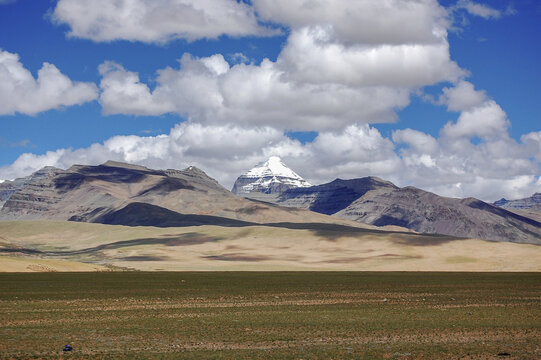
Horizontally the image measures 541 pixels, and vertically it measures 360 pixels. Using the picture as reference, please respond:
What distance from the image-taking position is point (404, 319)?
49.5m

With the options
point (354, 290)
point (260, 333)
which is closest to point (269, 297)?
point (354, 290)

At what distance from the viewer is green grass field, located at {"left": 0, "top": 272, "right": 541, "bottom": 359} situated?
36.3m

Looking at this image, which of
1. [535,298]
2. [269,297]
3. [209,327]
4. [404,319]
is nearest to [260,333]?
[209,327]

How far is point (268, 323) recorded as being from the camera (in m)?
47.2

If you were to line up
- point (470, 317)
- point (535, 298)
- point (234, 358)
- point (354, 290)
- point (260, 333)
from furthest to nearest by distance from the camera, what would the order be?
point (354, 290) → point (535, 298) → point (470, 317) → point (260, 333) → point (234, 358)

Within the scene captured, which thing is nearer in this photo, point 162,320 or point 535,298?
point 162,320

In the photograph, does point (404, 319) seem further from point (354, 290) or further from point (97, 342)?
point (354, 290)

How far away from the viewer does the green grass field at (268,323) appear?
36312 mm

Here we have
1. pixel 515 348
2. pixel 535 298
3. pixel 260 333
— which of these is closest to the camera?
pixel 515 348

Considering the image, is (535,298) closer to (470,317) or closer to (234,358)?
(470,317)

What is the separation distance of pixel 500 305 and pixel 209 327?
29.2 meters

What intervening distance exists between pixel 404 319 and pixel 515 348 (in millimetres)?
13040

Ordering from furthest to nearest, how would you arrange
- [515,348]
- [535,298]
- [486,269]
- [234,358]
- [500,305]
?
[486,269] → [535,298] → [500,305] → [515,348] → [234,358]

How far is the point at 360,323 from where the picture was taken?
47.3m
